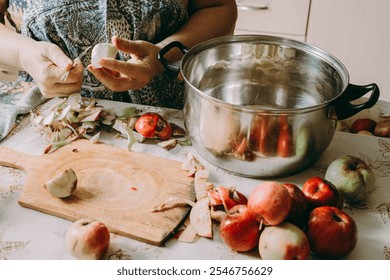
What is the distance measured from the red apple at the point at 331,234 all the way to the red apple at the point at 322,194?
47 mm

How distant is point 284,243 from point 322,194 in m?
0.15

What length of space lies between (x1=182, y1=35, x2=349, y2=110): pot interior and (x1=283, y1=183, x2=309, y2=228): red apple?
28 cm

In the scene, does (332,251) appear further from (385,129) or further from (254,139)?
(385,129)

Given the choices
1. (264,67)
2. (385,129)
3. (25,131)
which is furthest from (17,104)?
(385,129)

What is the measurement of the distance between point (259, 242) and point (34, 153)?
1.76 feet

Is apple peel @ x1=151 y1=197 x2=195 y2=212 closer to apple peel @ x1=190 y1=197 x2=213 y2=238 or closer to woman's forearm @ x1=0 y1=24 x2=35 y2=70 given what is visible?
apple peel @ x1=190 y1=197 x2=213 y2=238

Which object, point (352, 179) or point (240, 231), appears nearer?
point (240, 231)

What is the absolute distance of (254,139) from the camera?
846 mm

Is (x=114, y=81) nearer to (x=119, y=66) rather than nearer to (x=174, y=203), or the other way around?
(x=119, y=66)

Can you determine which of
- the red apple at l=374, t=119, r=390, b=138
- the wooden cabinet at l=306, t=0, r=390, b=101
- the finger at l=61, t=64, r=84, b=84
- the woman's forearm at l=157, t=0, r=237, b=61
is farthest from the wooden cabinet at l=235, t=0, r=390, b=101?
the finger at l=61, t=64, r=84, b=84

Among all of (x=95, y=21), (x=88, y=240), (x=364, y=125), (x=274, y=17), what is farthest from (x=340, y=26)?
(x=88, y=240)

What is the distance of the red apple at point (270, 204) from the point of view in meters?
0.74

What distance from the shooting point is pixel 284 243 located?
721mm

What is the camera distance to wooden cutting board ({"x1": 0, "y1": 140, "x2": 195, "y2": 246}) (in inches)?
32.2
